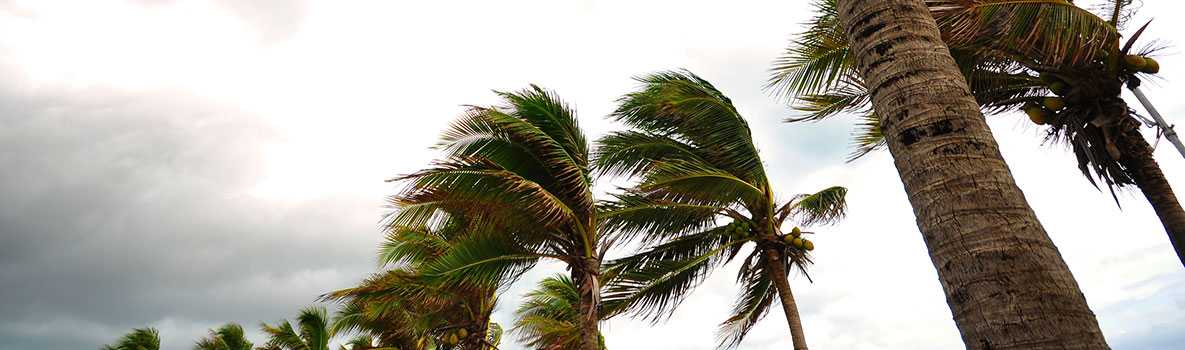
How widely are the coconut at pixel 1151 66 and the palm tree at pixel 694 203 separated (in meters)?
5.00

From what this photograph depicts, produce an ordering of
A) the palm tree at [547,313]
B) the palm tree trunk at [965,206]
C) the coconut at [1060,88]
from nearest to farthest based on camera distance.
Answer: the palm tree trunk at [965,206], the coconut at [1060,88], the palm tree at [547,313]

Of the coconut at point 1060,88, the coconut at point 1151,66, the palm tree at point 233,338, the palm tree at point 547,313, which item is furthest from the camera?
the palm tree at point 233,338

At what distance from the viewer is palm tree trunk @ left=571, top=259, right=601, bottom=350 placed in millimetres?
9734

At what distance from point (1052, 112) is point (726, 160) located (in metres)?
4.79

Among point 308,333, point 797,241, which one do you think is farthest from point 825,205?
point 308,333

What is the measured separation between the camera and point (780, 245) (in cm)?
1130

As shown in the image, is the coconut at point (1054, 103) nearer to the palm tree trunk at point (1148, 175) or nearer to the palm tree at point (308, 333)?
the palm tree trunk at point (1148, 175)

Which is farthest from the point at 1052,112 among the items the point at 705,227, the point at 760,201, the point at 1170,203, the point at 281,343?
the point at 281,343

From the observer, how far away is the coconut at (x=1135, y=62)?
7.88 m

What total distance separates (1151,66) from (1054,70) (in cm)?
94

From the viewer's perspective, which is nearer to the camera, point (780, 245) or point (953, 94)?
point (953, 94)

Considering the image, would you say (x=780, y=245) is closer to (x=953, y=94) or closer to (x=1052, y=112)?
(x=1052, y=112)

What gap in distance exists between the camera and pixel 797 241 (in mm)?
11156

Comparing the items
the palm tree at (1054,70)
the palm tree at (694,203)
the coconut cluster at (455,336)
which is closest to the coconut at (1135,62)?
the palm tree at (1054,70)
